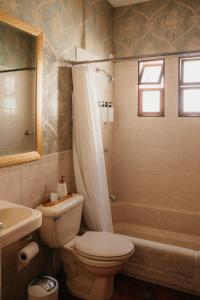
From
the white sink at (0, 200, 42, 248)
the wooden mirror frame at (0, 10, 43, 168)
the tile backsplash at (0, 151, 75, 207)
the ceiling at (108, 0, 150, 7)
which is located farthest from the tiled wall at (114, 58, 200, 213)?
the white sink at (0, 200, 42, 248)

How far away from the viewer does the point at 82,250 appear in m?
1.95

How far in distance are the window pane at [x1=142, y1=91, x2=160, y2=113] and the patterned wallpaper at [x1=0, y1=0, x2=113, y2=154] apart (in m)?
0.94

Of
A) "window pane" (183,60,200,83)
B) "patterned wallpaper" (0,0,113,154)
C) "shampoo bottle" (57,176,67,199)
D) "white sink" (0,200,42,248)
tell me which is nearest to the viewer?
"white sink" (0,200,42,248)

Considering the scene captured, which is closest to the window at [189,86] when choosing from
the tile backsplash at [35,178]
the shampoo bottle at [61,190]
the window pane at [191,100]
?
the window pane at [191,100]

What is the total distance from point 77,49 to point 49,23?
1.42ft

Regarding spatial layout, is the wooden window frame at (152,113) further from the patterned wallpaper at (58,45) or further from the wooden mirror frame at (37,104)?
the wooden mirror frame at (37,104)

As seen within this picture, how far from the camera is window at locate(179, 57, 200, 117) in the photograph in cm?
304

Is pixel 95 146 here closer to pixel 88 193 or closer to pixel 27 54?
pixel 88 193

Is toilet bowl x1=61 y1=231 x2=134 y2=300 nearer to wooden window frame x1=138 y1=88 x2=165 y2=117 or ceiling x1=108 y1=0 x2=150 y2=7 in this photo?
wooden window frame x1=138 y1=88 x2=165 y2=117

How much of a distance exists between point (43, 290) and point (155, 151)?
1.94 metres

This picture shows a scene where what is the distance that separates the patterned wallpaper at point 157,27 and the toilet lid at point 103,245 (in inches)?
84.9

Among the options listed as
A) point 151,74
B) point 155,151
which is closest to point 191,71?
point 151,74

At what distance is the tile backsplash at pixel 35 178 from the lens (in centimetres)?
185

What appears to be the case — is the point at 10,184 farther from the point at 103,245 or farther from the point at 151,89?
the point at 151,89
